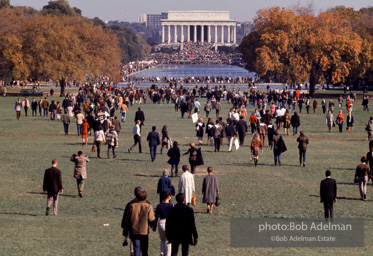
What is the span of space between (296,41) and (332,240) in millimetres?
66122

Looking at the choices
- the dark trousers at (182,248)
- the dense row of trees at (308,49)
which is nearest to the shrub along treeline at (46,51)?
the dense row of trees at (308,49)

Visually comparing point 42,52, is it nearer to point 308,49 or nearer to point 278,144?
point 308,49

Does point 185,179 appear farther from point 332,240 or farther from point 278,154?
point 278,154

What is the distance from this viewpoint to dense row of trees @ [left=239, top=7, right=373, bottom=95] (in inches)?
3086

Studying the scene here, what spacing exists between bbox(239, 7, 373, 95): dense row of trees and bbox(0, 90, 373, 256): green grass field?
40348 millimetres

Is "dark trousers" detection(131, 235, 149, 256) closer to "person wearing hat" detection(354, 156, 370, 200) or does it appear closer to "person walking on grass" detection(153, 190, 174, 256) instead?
"person walking on grass" detection(153, 190, 174, 256)

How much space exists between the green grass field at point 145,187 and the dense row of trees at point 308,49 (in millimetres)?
40348

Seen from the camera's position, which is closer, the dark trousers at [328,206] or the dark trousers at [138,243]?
the dark trousers at [138,243]

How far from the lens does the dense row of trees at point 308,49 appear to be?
257ft

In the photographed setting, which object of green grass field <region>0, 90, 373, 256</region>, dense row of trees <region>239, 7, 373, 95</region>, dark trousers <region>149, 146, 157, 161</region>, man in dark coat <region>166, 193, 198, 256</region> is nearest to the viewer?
man in dark coat <region>166, 193, 198, 256</region>

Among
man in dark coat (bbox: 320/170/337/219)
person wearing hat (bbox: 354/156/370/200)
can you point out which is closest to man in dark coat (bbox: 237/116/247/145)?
person wearing hat (bbox: 354/156/370/200)

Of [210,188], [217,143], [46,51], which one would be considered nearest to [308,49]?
[46,51]

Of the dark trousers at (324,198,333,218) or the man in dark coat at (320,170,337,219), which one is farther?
the dark trousers at (324,198,333,218)

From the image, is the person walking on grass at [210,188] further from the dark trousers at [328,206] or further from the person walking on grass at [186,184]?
the dark trousers at [328,206]
